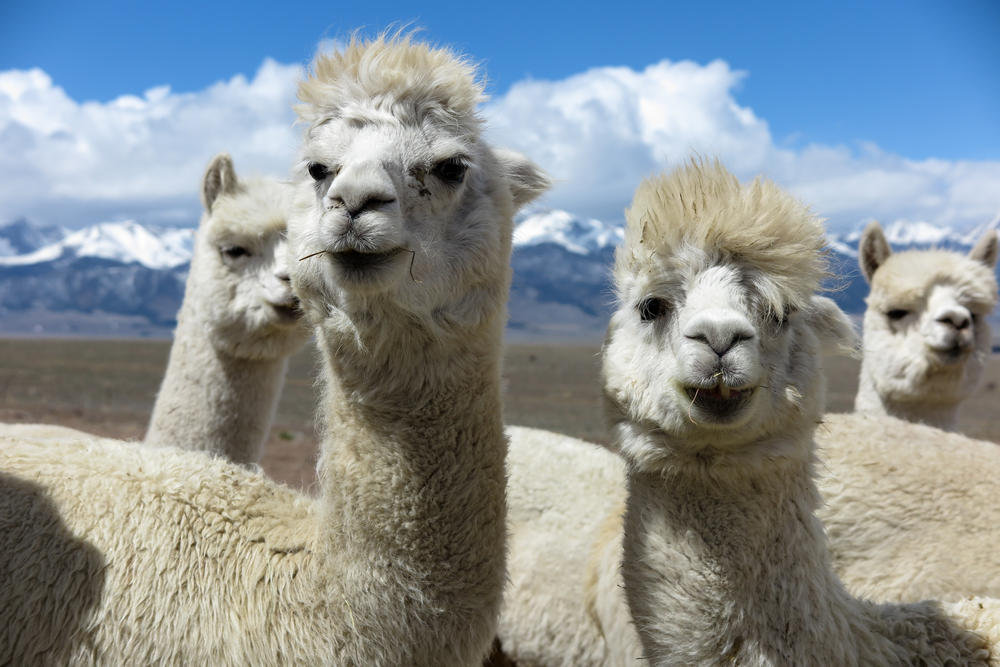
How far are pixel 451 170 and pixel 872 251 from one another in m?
4.21

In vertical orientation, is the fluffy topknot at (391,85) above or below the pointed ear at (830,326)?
above

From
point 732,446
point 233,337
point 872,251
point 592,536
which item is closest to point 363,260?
point 732,446

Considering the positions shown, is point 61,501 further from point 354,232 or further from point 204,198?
point 204,198

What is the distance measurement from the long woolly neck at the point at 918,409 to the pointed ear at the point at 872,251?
682mm

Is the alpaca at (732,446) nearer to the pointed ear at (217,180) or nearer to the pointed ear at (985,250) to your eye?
the pointed ear at (217,180)

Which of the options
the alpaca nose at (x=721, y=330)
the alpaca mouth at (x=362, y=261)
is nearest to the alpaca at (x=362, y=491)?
the alpaca mouth at (x=362, y=261)

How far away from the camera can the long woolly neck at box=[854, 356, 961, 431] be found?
5.55m

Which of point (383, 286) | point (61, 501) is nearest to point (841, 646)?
point (383, 286)

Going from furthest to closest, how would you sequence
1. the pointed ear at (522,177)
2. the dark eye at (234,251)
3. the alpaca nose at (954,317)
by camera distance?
the alpaca nose at (954,317), the dark eye at (234,251), the pointed ear at (522,177)

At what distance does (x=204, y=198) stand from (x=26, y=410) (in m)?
16.6

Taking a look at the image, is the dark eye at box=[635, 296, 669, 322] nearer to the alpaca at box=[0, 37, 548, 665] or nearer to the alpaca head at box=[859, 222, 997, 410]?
the alpaca at box=[0, 37, 548, 665]

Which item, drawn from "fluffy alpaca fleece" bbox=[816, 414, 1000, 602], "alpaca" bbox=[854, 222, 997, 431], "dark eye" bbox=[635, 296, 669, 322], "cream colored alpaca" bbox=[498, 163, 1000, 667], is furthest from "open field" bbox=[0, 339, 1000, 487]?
"dark eye" bbox=[635, 296, 669, 322]

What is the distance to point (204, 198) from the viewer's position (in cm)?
515

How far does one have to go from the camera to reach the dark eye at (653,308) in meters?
2.58
